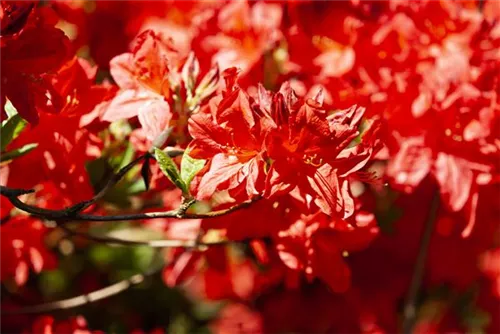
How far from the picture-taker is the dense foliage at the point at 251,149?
907mm

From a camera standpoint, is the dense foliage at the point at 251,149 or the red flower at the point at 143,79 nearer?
the dense foliage at the point at 251,149

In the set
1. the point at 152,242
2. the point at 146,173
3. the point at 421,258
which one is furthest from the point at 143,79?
the point at 421,258

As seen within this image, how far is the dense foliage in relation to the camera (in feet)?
2.98

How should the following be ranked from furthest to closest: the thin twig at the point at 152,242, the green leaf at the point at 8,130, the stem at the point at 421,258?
1. the stem at the point at 421,258
2. the thin twig at the point at 152,242
3. the green leaf at the point at 8,130

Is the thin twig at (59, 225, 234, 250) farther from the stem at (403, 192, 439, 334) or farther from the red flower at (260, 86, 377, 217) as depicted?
the stem at (403, 192, 439, 334)

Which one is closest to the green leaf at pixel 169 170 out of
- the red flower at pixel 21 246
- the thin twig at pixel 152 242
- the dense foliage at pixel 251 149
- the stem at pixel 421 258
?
the dense foliage at pixel 251 149

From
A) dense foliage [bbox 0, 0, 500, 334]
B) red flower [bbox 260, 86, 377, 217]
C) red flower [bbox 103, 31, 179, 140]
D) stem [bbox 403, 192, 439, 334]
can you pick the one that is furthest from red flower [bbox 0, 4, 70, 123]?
stem [bbox 403, 192, 439, 334]

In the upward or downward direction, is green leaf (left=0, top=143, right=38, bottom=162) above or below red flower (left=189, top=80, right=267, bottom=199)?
below

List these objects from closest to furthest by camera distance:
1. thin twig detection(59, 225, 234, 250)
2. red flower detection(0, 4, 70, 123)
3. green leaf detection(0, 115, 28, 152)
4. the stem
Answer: red flower detection(0, 4, 70, 123) < green leaf detection(0, 115, 28, 152) < thin twig detection(59, 225, 234, 250) < the stem

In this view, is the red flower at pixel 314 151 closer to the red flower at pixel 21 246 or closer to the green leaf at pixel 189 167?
the green leaf at pixel 189 167

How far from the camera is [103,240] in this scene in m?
1.15

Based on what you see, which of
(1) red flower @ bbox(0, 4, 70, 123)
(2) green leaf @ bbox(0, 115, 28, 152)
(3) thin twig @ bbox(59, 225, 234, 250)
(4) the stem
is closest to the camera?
(1) red flower @ bbox(0, 4, 70, 123)

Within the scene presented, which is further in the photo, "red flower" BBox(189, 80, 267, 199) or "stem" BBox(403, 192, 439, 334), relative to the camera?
"stem" BBox(403, 192, 439, 334)

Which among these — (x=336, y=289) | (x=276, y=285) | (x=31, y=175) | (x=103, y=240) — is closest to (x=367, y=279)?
(x=276, y=285)
